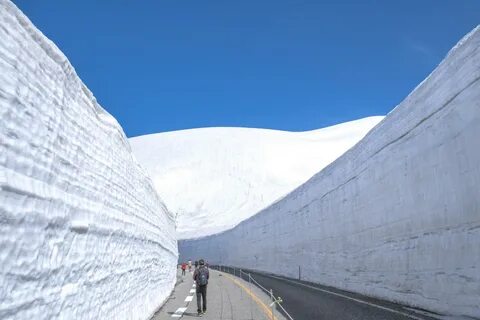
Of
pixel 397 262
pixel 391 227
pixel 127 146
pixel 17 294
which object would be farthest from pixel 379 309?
pixel 17 294

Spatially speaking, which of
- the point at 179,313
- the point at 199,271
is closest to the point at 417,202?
the point at 199,271

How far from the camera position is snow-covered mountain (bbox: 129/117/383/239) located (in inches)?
3519

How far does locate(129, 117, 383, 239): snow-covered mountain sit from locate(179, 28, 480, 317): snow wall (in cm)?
5714

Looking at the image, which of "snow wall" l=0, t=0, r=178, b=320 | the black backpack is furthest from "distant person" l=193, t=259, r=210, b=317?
"snow wall" l=0, t=0, r=178, b=320

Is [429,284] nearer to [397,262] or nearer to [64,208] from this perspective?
[397,262]

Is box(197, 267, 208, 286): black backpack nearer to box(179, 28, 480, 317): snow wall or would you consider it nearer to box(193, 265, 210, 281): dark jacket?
box(193, 265, 210, 281): dark jacket

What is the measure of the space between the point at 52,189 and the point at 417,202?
975 cm

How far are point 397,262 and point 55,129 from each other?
11.0 metres

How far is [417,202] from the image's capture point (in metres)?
12.4

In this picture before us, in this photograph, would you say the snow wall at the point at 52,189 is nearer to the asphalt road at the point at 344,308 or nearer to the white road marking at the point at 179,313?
the white road marking at the point at 179,313

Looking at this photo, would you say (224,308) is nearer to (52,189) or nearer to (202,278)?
(202,278)

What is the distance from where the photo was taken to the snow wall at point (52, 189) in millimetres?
3939

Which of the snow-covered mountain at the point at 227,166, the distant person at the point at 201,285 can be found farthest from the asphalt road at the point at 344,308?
the snow-covered mountain at the point at 227,166

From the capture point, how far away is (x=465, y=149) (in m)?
9.76
